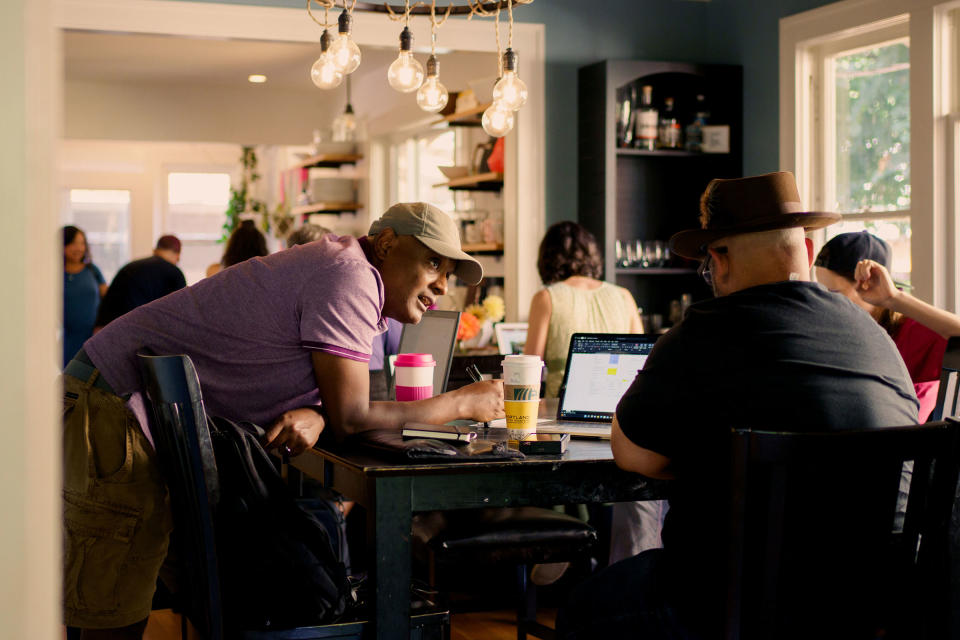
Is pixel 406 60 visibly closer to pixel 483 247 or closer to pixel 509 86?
pixel 509 86

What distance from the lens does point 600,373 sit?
2.62 m

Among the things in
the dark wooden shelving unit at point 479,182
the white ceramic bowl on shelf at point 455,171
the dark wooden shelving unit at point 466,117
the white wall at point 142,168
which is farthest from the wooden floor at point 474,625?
the white wall at point 142,168

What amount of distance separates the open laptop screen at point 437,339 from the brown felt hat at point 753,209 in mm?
1153

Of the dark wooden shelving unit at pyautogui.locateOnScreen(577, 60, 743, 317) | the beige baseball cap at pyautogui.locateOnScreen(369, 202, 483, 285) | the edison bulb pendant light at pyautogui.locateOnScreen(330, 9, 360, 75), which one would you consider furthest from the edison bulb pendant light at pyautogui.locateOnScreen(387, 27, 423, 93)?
the dark wooden shelving unit at pyautogui.locateOnScreen(577, 60, 743, 317)

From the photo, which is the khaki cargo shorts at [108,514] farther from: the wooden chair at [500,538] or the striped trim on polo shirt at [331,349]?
the wooden chair at [500,538]

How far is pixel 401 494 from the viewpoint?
180 cm

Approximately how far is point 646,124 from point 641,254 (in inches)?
25.6

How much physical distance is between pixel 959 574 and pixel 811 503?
0.39 m

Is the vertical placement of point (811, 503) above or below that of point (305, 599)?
above

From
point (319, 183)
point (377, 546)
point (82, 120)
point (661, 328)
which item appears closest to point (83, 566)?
point (377, 546)

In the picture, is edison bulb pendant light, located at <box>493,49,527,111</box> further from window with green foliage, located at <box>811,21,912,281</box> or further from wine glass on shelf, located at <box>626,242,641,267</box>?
wine glass on shelf, located at <box>626,242,641,267</box>

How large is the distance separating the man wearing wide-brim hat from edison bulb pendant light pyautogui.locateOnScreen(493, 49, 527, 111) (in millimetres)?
1537

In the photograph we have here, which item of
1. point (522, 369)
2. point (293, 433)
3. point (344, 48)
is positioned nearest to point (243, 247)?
point (344, 48)

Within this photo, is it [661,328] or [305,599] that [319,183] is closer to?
[661,328]
